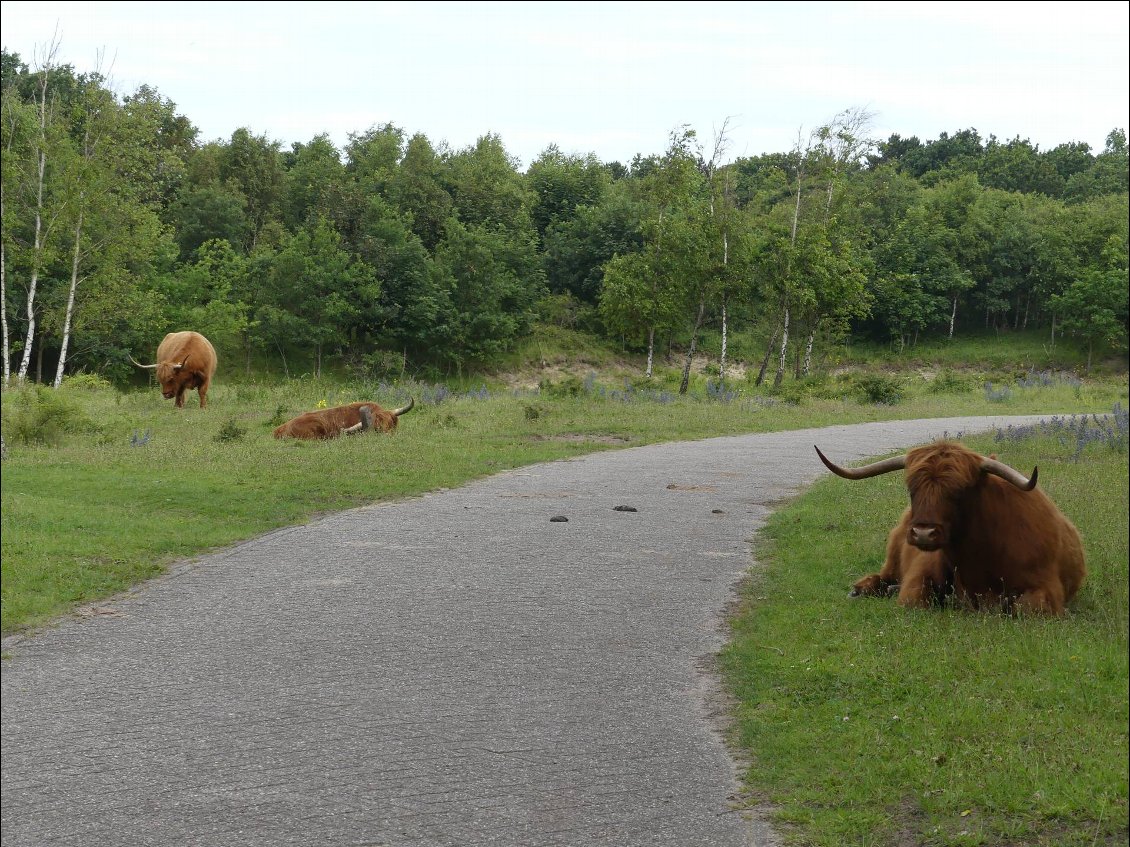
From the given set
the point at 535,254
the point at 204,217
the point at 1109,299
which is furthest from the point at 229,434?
the point at 535,254

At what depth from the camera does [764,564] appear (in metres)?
9.91

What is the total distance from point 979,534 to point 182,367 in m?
21.5

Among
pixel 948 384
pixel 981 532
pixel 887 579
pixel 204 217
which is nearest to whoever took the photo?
pixel 981 532

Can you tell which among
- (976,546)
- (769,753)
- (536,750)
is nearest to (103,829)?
(536,750)

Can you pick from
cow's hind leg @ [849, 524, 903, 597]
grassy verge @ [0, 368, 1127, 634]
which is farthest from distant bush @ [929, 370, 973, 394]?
cow's hind leg @ [849, 524, 903, 597]

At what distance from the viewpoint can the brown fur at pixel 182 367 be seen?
2512cm

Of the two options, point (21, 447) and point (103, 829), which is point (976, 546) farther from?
point (21, 447)

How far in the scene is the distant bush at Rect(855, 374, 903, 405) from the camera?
103 ft

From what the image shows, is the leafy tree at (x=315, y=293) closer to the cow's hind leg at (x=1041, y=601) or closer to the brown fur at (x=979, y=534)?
the brown fur at (x=979, y=534)

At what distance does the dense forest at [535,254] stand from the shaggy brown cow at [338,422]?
124 inches

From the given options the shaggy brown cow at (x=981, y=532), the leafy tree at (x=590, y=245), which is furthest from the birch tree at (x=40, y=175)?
the leafy tree at (x=590, y=245)

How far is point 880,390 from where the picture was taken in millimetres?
32094

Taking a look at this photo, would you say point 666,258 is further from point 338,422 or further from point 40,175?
point 40,175

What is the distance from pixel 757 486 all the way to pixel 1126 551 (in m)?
13.8
